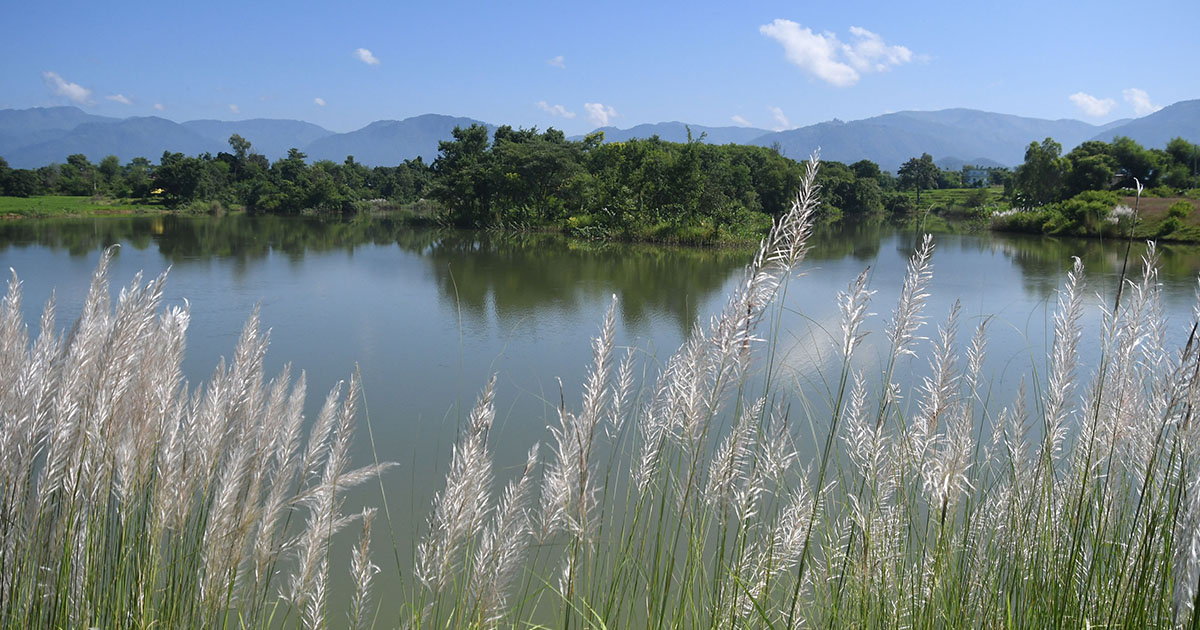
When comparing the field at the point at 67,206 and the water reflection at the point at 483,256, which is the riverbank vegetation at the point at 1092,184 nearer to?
the water reflection at the point at 483,256

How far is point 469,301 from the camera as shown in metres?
11.3

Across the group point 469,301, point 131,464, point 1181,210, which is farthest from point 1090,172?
point 131,464

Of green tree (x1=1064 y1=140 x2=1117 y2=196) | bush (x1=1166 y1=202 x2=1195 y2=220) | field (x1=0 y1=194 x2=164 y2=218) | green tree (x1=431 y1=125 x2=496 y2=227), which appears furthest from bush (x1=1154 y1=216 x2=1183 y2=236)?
field (x1=0 y1=194 x2=164 y2=218)

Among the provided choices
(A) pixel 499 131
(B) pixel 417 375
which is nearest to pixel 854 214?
(A) pixel 499 131

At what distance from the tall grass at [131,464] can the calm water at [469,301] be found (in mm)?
358

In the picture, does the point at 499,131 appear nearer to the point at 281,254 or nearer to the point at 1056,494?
the point at 281,254

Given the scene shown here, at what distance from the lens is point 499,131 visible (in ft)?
108

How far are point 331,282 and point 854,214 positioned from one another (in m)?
36.6

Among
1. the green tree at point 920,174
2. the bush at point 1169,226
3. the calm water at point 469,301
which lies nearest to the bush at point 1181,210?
the bush at point 1169,226

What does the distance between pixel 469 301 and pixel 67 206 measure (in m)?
27.9

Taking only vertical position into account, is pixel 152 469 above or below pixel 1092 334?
above

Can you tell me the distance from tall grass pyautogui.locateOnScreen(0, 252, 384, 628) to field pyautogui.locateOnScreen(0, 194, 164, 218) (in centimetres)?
3187

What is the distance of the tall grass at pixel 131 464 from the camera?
1231mm

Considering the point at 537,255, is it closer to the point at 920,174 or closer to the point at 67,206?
the point at 67,206
